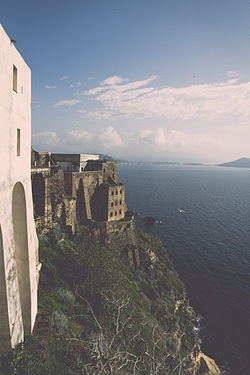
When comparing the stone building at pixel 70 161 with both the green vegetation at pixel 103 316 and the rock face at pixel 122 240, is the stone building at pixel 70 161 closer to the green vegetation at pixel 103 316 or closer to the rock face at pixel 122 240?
the rock face at pixel 122 240

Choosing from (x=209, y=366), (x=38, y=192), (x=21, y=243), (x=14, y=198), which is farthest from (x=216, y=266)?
(x=14, y=198)

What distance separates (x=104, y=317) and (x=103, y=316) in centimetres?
21

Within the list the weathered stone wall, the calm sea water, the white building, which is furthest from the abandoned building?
the calm sea water

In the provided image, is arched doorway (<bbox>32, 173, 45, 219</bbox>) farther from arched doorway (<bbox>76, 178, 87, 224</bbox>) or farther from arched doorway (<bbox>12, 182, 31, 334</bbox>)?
arched doorway (<bbox>12, 182, 31, 334</bbox>)

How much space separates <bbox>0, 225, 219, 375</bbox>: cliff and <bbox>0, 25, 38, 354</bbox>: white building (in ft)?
7.26

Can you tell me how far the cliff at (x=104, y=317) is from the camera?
1350 centimetres

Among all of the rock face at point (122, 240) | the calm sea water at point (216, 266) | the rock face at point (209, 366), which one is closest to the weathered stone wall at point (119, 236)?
the rock face at point (122, 240)

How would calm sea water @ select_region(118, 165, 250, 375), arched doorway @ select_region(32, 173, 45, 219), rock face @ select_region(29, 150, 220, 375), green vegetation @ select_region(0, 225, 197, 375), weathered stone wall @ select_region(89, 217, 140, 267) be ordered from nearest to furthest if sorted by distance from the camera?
green vegetation @ select_region(0, 225, 197, 375) → arched doorway @ select_region(32, 173, 45, 219) → rock face @ select_region(29, 150, 220, 375) → calm sea water @ select_region(118, 165, 250, 375) → weathered stone wall @ select_region(89, 217, 140, 267)

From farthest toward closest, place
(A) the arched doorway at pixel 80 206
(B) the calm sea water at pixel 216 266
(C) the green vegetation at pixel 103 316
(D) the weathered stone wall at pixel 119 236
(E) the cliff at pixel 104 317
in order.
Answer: (D) the weathered stone wall at pixel 119 236
(A) the arched doorway at pixel 80 206
(B) the calm sea water at pixel 216 266
(E) the cliff at pixel 104 317
(C) the green vegetation at pixel 103 316

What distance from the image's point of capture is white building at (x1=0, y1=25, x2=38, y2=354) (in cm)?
1119

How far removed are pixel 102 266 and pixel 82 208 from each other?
19.2m

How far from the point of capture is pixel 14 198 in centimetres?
1537

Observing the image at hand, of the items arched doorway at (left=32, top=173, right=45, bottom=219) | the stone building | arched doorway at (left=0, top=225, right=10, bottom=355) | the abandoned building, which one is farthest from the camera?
the stone building

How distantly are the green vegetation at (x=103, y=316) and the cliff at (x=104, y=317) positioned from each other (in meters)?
0.05
